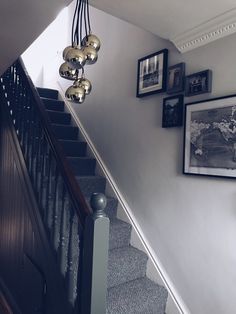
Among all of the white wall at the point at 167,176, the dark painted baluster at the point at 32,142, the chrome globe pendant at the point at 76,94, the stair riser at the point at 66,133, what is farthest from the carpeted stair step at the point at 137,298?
the stair riser at the point at 66,133

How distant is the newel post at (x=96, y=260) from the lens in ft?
4.08

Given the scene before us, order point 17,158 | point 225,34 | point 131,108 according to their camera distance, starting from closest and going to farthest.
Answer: point 225,34, point 17,158, point 131,108

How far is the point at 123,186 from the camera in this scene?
2.64 metres

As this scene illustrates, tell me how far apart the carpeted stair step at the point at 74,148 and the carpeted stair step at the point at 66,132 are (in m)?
0.21

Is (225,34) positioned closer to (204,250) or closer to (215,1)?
(215,1)

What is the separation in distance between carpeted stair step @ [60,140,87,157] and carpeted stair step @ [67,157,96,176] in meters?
0.20

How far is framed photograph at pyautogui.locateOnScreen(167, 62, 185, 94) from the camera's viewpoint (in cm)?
200

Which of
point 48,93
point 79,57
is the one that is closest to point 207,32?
point 79,57

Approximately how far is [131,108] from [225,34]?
1077 mm

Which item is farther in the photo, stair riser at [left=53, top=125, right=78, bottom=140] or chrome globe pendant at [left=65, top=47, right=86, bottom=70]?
stair riser at [left=53, top=125, right=78, bottom=140]

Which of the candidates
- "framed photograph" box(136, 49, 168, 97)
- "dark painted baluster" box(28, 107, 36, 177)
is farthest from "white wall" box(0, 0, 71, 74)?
"framed photograph" box(136, 49, 168, 97)

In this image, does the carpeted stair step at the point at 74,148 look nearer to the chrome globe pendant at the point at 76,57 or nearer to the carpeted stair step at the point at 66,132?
the carpeted stair step at the point at 66,132

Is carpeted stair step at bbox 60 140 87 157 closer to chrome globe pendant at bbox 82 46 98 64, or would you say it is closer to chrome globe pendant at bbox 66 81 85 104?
chrome globe pendant at bbox 66 81 85 104

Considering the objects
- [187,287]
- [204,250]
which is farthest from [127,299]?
[204,250]
